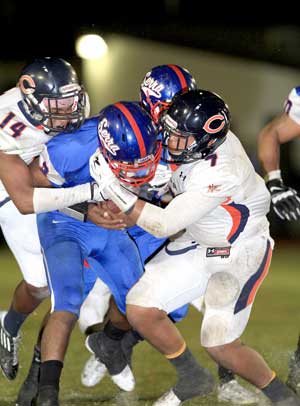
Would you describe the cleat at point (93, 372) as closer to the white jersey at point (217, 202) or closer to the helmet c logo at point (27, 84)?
the white jersey at point (217, 202)

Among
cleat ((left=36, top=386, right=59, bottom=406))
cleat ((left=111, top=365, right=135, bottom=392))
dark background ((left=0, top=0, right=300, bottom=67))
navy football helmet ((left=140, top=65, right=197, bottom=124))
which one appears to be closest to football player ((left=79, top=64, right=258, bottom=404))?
navy football helmet ((left=140, top=65, right=197, bottom=124))

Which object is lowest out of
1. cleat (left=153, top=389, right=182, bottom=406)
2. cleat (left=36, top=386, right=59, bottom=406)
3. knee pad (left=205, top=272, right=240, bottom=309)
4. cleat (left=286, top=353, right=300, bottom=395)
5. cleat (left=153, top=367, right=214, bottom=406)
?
cleat (left=286, top=353, right=300, bottom=395)

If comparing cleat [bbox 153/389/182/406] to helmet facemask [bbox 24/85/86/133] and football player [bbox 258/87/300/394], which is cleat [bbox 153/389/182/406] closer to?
football player [bbox 258/87/300/394]

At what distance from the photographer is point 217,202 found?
3316 millimetres

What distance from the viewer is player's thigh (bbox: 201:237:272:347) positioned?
11.1 ft

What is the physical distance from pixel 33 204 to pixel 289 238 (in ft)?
23.4

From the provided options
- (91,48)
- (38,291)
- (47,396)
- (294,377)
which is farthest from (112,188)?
(91,48)

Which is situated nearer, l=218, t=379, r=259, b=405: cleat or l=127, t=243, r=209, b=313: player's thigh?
l=127, t=243, r=209, b=313: player's thigh

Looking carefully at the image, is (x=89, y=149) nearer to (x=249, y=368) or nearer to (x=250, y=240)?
(x=250, y=240)

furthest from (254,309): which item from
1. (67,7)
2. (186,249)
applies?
(67,7)

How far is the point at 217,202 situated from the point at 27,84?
101 cm

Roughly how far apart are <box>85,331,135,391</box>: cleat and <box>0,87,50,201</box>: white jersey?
2.78 feet

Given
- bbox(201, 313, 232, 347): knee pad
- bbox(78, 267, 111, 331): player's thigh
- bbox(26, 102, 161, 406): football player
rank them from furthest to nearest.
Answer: bbox(78, 267, 111, 331): player's thigh, bbox(201, 313, 232, 347): knee pad, bbox(26, 102, 161, 406): football player

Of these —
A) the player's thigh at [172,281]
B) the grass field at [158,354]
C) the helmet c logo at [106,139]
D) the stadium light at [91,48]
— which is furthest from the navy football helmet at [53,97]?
the stadium light at [91,48]
